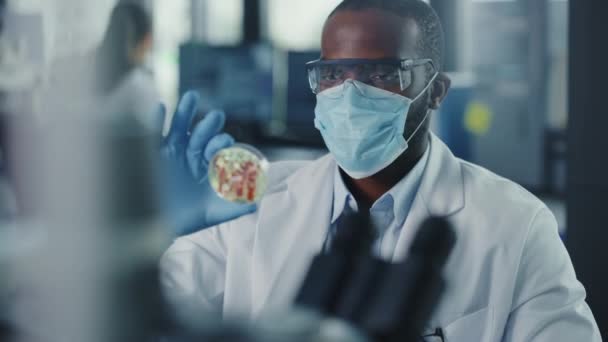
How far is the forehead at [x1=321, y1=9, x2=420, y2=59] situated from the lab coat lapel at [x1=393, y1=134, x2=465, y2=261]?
20cm

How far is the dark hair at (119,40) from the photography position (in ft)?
1.59

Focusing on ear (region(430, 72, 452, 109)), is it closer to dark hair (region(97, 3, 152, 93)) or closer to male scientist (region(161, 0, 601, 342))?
male scientist (region(161, 0, 601, 342))

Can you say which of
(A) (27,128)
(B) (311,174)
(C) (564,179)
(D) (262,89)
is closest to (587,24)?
(C) (564,179)

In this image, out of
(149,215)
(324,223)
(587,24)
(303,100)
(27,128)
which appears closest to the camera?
(149,215)

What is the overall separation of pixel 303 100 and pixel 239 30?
65.0 inches

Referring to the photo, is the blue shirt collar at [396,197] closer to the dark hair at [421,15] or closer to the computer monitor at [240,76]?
the dark hair at [421,15]

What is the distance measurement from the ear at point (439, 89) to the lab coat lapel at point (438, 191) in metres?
0.09

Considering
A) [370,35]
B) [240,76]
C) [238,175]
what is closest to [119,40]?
[370,35]

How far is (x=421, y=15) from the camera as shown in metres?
1.21

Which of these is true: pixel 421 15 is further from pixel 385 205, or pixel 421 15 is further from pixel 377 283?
pixel 377 283

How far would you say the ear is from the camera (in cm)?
130

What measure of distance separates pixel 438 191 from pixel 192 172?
1.39 feet

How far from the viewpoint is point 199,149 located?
1311 mm

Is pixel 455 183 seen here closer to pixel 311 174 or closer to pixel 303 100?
pixel 311 174
